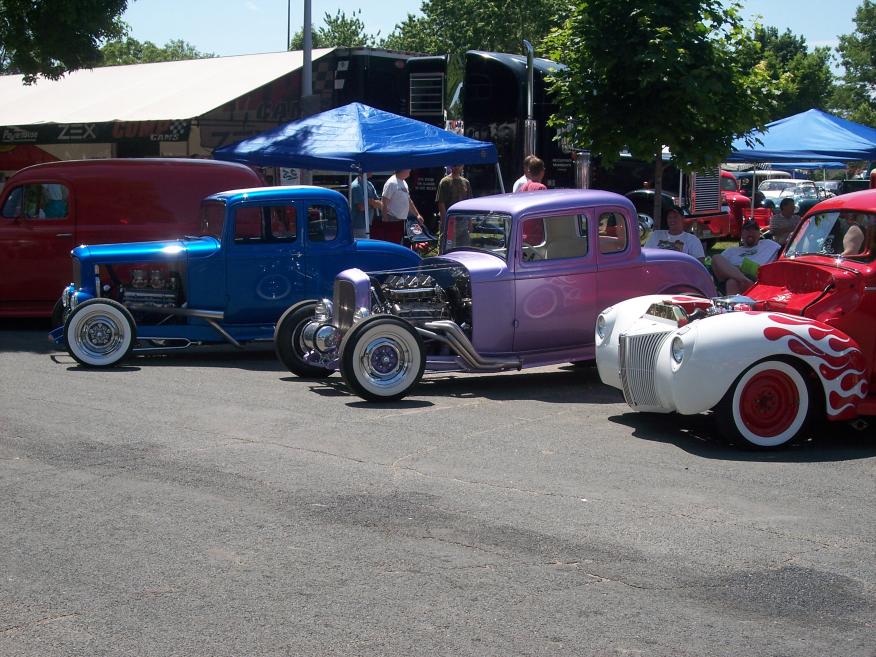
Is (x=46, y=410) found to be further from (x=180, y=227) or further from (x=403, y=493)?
(x=180, y=227)

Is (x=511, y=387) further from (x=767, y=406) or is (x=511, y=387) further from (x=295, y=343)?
(x=767, y=406)

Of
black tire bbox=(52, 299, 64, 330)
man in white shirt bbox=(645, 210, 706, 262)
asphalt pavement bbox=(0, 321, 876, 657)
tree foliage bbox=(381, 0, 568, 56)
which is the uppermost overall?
tree foliage bbox=(381, 0, 568, 56)

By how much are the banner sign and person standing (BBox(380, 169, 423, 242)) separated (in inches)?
207

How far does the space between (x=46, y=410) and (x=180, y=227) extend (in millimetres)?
5891

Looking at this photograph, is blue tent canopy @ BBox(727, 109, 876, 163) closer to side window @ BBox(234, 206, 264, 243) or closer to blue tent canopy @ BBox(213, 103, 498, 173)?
blue tent canopy @ BBox(213, 103, 498, 173)

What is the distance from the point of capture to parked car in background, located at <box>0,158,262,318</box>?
14344 mm

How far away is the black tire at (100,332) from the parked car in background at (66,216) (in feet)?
9.96

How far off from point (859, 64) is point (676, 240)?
94743mm

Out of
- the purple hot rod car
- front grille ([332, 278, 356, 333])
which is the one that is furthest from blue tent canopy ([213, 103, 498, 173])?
front grille ([332, 278, 356, 333])

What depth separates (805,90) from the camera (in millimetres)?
86500

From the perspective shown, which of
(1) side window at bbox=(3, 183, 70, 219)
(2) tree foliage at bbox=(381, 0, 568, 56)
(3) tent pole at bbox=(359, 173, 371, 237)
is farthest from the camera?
(2) tree foliage at bbox=(381, 0, 568, 56)

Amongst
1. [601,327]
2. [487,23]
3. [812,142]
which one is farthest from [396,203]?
[487,23]

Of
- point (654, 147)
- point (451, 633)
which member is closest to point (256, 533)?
point (451, 633)

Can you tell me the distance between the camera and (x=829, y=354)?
787 centimetres
